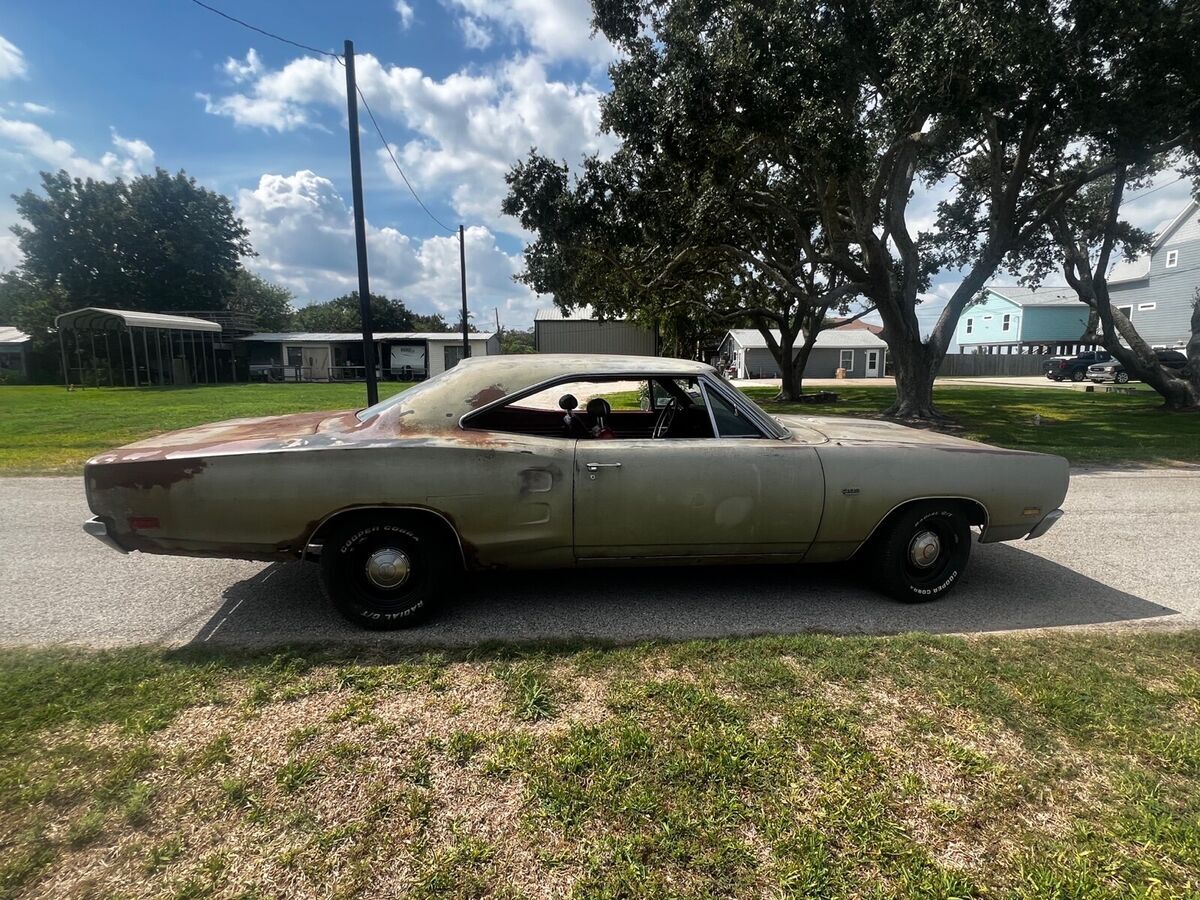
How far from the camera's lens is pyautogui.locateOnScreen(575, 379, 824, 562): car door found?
11.3 ft

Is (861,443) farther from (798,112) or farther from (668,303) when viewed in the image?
(668,303)

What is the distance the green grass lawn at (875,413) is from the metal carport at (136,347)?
796 cm

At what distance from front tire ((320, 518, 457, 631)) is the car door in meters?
0.79

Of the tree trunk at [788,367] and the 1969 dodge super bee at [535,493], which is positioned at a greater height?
the tree trunk at [788,367]

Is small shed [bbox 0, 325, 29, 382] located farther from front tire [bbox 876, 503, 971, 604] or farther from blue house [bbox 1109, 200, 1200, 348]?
blue house [bbox 1109, 200, 1200, 348]

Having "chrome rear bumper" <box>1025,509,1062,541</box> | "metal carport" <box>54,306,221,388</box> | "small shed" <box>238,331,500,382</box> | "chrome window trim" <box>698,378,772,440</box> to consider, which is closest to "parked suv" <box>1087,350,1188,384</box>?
"chrome rear bumper" <box>1025,509,1062,541</box>

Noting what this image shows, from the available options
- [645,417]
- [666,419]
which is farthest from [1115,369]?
[666,419]

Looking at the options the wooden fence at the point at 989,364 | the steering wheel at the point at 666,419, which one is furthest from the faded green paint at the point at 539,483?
the wooden fence at the point at 989,364

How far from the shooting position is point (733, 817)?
204 centimetres

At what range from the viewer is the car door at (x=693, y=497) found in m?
3.45

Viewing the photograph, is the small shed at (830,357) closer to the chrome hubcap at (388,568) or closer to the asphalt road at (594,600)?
the asphalt road at (594,600)

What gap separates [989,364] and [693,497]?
50.2 metres

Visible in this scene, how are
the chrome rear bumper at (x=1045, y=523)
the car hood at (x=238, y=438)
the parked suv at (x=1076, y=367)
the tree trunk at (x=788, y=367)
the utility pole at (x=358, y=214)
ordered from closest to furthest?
the car hood at (x=238, y=438)
the chrome rear bumper at (x=1045, y=523)
the utility pole at (x=358, y=214)
the tree trunk at (x=788, y=367)
the parked suv at (x=1076, y=367)

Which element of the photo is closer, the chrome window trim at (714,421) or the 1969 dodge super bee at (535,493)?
the 1969 dodge super bee at (535,493)
